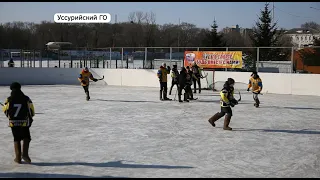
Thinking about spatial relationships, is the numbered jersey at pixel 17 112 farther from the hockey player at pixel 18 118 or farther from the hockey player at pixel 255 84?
the hockey player at pixel 255 84

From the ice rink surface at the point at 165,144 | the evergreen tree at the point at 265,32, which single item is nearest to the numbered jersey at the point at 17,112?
the ice rink surface at the point at 165,144

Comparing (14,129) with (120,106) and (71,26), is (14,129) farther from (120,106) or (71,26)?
(71,26)

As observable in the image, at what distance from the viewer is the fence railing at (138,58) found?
21.5 m

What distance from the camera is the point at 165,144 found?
25.8 ft

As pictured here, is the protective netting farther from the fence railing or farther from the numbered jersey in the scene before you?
the numbered jersey

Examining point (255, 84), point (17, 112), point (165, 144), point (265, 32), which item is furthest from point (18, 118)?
point (265, 32)

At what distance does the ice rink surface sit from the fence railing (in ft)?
28.2

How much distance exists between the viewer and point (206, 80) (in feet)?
72.5

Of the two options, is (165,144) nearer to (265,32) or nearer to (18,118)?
(18,118)

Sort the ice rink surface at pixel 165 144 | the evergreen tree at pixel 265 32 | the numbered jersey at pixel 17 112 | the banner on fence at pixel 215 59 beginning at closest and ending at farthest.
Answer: the ice rink surface at pixel 165 144, the numbered jersey at pixel 17 112, the banner on fence at pixel 215 59, the evergreen tree at pixel 265 32

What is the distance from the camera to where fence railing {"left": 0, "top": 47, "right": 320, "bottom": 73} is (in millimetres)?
21531

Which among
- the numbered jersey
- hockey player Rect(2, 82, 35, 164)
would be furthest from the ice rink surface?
the numbered jersey

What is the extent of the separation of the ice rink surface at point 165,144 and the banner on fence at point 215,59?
8.44 metres

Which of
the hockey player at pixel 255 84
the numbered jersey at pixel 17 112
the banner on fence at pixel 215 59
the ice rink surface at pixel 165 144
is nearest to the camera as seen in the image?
the ice rink surface at pixel 165 144
